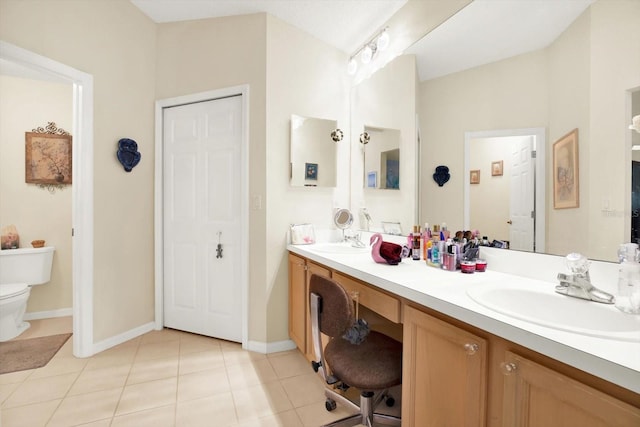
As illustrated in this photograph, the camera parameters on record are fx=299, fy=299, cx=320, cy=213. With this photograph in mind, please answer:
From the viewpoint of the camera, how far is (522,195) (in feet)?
4.42

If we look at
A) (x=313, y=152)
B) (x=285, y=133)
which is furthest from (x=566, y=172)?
(x=285, y=133)

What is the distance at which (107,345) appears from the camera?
238 centimetres

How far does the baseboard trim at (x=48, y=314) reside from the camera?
9.74ft

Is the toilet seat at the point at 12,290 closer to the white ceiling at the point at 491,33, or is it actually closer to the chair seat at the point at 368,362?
the chair seat at the point at 368,362

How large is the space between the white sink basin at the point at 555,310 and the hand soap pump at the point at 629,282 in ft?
0.10

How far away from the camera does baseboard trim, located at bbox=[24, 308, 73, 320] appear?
2969 millimetres

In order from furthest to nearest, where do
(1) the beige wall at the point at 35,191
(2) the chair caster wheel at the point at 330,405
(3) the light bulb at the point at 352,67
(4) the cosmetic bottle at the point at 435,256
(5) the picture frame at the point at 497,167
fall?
(1) the beige wall at the point at 35,191
(3) the light bulb at the point at 352,67
(2) the chair caster wheel at the point at 330,405
(4) the cosmetic bottle at the point at 435,256
(5) the picture frame at the point at 497,167

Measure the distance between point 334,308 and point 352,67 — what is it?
7.22 ft

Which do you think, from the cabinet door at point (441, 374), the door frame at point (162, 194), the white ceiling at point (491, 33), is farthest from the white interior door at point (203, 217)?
the cabinet door at point (441, 374)

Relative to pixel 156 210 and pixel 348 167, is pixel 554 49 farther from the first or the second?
pixel 156 210

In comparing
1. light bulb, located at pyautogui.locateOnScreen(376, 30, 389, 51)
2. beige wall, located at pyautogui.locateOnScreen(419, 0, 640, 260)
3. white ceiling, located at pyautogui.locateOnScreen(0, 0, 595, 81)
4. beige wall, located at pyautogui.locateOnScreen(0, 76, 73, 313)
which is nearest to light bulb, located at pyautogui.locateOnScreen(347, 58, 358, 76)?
white ceiling, located at pyautogui.locateOnScreen(0, 0, 595, 81)

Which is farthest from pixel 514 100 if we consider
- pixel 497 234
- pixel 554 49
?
pixel 497 234

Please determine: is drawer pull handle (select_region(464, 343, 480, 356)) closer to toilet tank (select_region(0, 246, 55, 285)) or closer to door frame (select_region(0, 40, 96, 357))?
door frame (select_region(0, 40, 96, 357))

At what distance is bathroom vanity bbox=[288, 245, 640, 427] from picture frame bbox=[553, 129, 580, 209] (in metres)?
0.35
